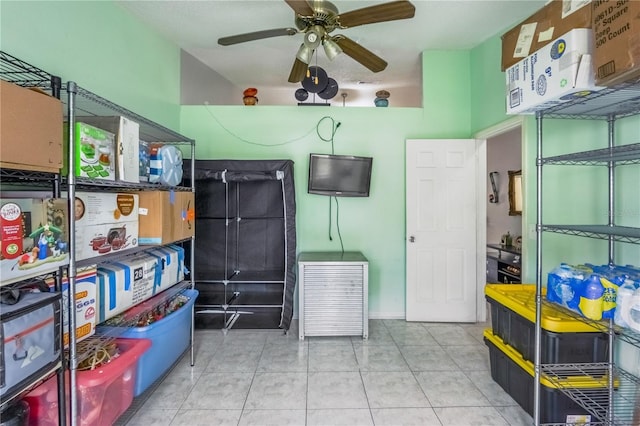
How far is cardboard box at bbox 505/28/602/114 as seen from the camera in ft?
4.17

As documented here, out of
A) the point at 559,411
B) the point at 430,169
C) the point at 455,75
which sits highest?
the point at 455,75

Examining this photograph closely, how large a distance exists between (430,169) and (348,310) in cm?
178

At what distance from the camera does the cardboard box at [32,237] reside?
1084 mm

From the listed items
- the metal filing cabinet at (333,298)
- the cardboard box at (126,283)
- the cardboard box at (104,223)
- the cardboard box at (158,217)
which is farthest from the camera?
the metal filing cabinet at (333,298)

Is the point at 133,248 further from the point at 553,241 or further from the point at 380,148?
the point at 553,241

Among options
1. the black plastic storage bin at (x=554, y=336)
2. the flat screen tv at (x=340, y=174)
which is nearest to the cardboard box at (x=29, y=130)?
the flat screen tv at (x=340, y=174)

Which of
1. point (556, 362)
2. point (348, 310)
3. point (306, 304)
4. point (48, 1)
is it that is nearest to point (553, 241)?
point (556, 362)

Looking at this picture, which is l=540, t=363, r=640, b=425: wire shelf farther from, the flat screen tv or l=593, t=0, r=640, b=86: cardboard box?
the flat screen tv

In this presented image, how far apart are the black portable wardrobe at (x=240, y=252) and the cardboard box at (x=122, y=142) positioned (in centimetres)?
137

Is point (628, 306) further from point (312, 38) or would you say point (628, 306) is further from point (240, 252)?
point (240, 252)

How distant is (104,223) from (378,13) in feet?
6.96

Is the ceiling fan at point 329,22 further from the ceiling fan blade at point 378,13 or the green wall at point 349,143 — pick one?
the green wall at point 349,143

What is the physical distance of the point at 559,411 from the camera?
5.54 feet

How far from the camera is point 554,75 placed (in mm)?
1368
